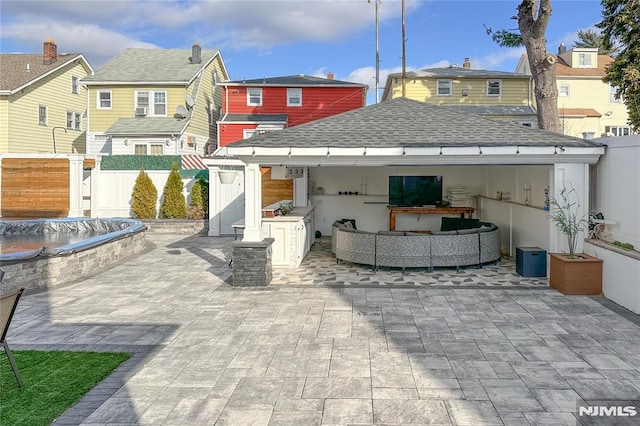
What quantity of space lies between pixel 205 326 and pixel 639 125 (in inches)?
561

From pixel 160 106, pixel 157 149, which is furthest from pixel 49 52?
pixel 157 149

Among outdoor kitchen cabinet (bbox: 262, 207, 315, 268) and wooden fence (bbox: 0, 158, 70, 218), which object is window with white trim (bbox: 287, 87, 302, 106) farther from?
outdoor kitchen cabinet (bbox: 262, 207, 315, 268)

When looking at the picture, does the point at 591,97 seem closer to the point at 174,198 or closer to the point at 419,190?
the point at 419,190

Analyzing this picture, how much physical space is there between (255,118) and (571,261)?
57.1 feet

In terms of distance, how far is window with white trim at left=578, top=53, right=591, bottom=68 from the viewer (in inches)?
1067

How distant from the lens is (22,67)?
22406 millimetres

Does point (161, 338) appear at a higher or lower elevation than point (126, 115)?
lower

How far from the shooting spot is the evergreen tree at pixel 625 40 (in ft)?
46.4

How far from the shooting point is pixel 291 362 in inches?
182

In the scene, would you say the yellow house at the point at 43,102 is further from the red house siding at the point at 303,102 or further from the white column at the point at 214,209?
the white column at the point at 214,209

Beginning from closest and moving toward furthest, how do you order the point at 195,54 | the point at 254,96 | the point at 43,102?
the point at 43,102 → the point at 254,96 → the point at 195,54

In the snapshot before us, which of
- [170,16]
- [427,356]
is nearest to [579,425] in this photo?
[427,356]

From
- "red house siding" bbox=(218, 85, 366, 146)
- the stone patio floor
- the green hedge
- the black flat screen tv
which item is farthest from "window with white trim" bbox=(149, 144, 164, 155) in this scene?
the stone patio floor

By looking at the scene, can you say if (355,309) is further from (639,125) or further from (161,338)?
(639,125)
